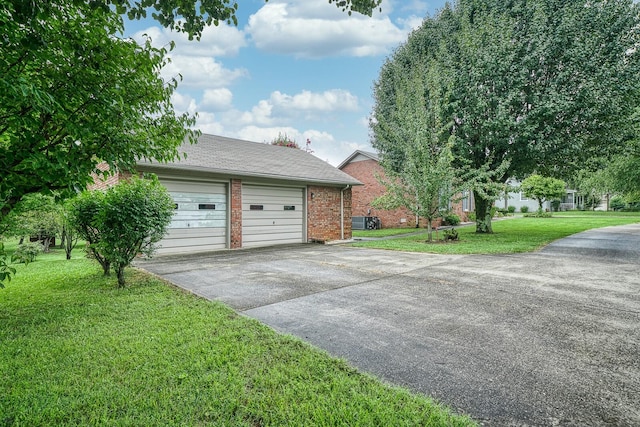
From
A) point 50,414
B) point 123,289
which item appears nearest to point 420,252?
point 123,289

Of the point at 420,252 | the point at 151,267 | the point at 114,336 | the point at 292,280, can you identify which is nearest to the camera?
the point at 114,336

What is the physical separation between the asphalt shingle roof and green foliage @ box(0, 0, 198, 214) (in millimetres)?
6216

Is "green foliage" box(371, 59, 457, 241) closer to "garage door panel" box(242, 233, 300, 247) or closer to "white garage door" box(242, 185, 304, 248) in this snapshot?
"white garage door" box(242, 185, 304, 248)

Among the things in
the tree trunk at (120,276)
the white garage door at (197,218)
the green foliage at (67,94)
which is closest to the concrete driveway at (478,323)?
the tree trunk at (120,276)

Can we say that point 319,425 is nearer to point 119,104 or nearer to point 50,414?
point 50,414

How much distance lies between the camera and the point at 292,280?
624cm

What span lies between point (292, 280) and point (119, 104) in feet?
13.4

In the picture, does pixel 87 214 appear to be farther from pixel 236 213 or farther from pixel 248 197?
pixel 248 197

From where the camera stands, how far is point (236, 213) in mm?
11211

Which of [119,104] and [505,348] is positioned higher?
[119,104]

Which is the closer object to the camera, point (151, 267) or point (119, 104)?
point (119, 104)

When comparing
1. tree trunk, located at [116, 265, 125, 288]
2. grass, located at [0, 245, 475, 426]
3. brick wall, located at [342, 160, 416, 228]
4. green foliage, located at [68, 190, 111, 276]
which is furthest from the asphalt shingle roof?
grass, located at [0, 245, 475, 426]

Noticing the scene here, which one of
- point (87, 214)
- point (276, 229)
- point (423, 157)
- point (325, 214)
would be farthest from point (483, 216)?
point (87, 214)

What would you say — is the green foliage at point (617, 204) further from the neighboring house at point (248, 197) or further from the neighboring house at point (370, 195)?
the neighboring house at point (248, 197)
